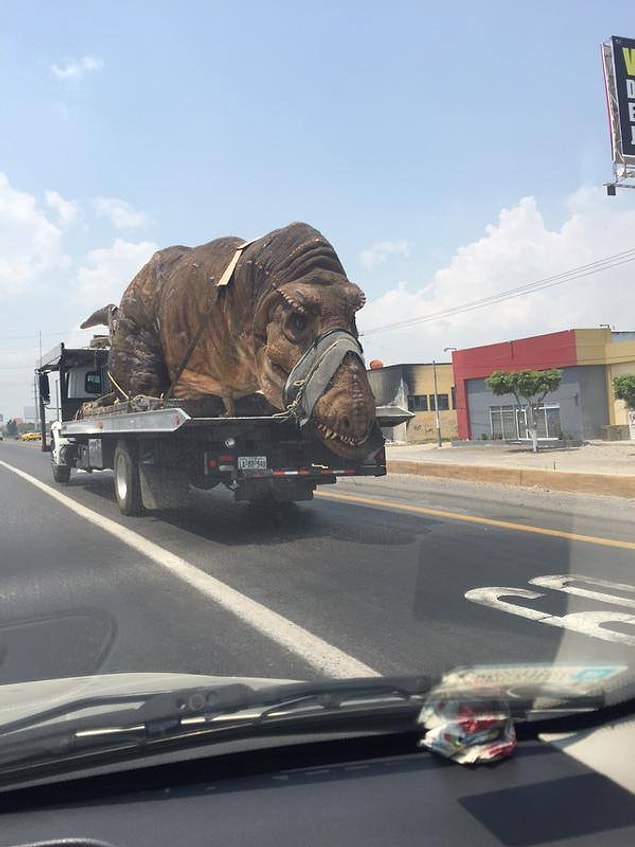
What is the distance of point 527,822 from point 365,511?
9.31m

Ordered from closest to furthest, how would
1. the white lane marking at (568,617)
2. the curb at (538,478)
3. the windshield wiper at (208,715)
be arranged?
1. the windshield wiper at (208,715)
2. the white lane marking at (568,617)
3. the curb at (538,478)

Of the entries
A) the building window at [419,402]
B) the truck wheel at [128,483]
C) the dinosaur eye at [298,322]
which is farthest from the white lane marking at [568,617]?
the building window at [419,402]

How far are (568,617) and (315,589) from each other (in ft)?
6.91

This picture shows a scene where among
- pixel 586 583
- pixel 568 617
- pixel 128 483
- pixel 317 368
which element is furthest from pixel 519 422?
pixel 568 617

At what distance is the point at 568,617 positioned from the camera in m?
5.45

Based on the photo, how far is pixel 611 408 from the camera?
36.9m

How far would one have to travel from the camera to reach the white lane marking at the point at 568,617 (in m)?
5.03

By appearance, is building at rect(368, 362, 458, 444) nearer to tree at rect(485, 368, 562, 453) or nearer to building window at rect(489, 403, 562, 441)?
→ building window at rect(489, 403, 562, 441)

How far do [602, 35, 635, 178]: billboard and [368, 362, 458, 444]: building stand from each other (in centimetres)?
2514

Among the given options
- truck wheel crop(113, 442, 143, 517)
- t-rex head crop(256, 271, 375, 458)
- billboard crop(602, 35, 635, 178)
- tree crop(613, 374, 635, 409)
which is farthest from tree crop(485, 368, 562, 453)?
t-rex head crop(256, 271, 375, 458)

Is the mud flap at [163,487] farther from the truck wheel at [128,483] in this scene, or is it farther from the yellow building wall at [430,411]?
the yellow building wall at [430,411]

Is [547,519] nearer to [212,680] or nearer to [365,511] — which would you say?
[365,511]

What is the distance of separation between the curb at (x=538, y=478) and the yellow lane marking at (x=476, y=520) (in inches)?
120

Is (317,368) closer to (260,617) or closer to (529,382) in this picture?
(260,617)
